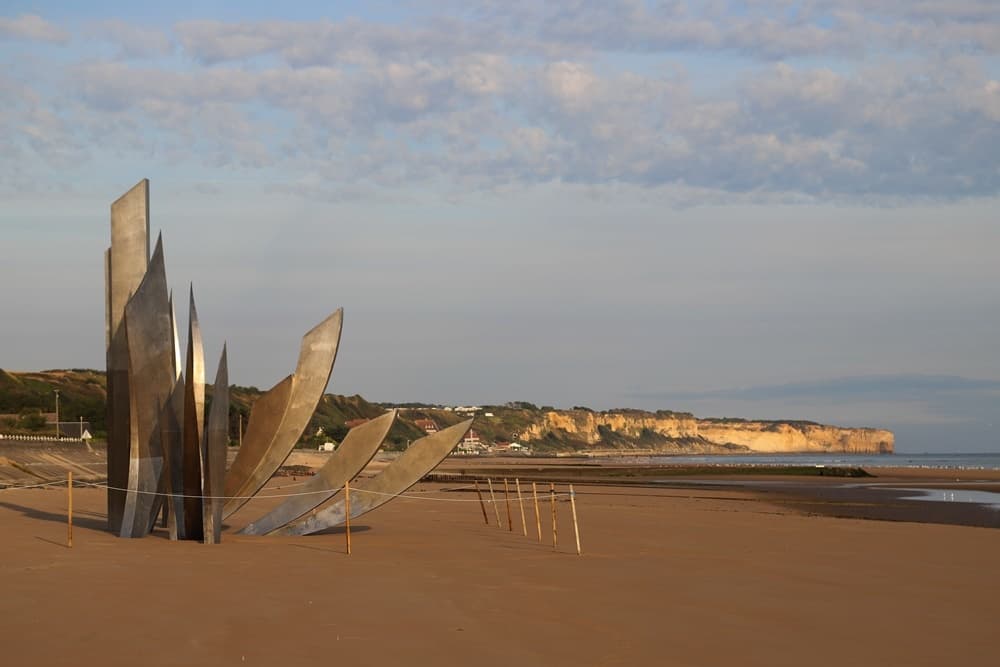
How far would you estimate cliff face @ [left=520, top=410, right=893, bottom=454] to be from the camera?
17839 cm

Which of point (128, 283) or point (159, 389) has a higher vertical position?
point (128, 283)

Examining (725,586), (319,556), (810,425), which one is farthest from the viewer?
(810,425)

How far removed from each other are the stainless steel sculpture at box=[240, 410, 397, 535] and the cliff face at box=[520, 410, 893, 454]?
15983cm

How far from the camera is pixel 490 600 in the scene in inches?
404

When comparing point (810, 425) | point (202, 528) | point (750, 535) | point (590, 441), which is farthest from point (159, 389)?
point (810, 425)

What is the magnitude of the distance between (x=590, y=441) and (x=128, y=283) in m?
162

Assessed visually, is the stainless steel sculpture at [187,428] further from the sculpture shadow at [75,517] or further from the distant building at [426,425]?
the distant building at [426,425]

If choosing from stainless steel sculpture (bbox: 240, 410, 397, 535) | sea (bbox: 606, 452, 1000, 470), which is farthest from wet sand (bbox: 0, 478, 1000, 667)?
sea (bbox: 606, 452, 1000, 470)

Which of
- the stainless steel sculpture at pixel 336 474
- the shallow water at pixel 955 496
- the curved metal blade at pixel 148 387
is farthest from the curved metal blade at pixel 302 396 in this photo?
the shallow water at pixel 955 496

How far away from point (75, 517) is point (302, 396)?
554 cm

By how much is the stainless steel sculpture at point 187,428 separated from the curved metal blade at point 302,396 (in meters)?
0.01

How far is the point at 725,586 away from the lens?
1160 cm

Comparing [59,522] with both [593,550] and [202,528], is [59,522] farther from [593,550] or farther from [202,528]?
[593,550]

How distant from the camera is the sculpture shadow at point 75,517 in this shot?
56.3ft
